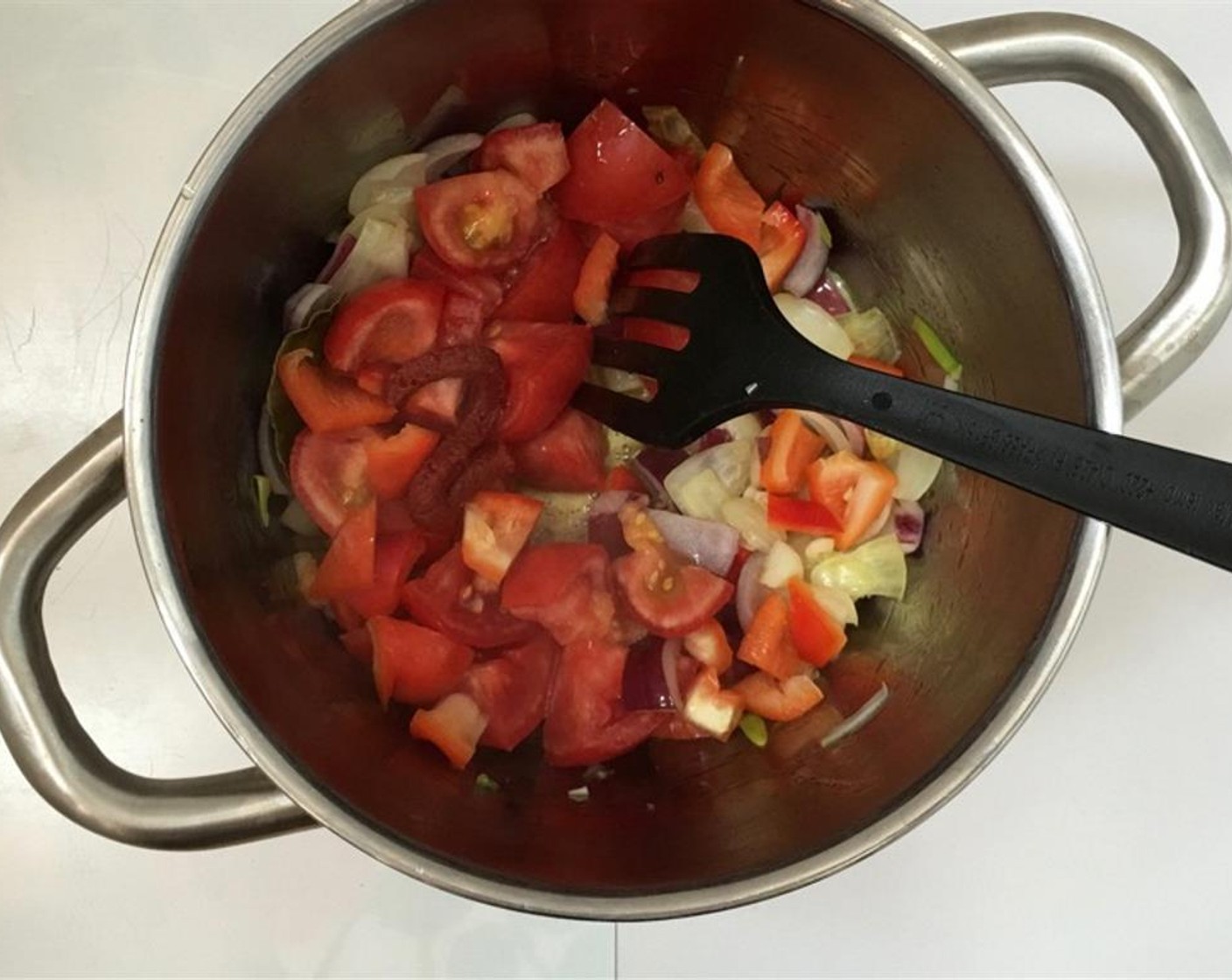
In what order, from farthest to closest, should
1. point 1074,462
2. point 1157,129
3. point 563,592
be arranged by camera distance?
1. point 563,592
2. point 1157,129
3. point 1074,462

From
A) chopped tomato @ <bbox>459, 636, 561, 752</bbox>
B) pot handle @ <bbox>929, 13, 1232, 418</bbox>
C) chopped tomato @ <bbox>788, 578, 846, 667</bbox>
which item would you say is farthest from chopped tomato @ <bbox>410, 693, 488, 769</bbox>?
pot handle @ <bbox>929, 13, 1232, 418</bbox>

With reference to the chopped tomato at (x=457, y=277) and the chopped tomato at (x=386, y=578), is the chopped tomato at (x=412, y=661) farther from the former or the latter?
the chopped tomato at (x=457, y=277)

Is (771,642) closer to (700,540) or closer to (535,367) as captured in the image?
(700,540)

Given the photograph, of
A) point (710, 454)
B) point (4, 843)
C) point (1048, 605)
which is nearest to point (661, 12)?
point (710, 454)

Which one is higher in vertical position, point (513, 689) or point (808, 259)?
point (808, 259)

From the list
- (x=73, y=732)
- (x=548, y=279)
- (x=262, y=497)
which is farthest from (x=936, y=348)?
(x=73, y=732)

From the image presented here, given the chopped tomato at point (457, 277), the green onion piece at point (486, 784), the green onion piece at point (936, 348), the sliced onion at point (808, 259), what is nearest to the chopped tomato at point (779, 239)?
the sliced onion at point (808, 259)

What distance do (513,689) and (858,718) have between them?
25 centimetres

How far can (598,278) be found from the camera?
871 mm

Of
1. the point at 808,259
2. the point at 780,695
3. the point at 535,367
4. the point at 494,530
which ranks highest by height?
the point at 808,259

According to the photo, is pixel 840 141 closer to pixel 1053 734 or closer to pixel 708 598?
pixel 708 598

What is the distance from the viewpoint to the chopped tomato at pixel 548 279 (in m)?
0.86

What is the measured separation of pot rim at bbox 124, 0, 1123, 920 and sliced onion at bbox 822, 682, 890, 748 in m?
0.13

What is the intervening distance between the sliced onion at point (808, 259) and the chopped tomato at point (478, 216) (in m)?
0.21
